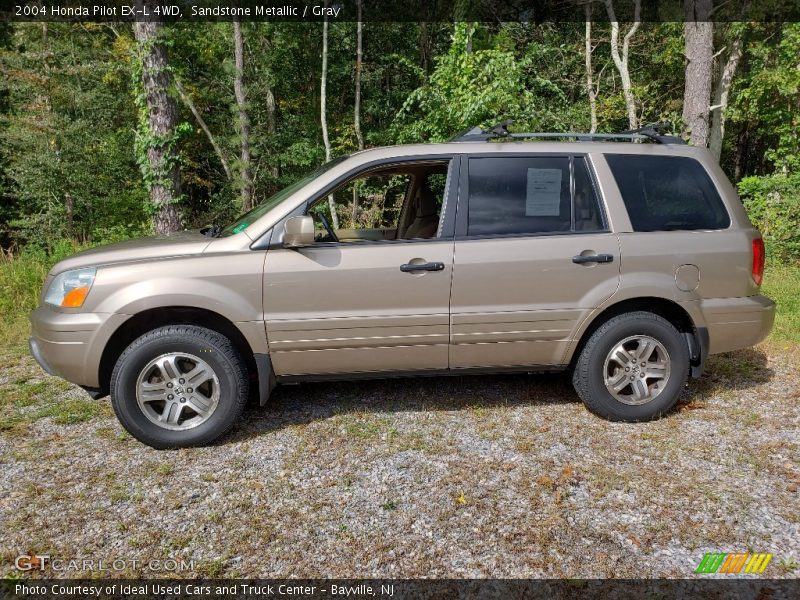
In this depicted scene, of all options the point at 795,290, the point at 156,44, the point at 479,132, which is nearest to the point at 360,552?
the point at 479,132

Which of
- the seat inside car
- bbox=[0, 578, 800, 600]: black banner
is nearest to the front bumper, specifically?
bbox=[0, 578, 800, 600]: black banner

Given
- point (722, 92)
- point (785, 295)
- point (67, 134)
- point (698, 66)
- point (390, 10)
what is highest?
point (390, 10)

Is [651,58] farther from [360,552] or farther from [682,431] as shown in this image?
[360,552]

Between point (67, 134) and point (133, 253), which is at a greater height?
point (67, 134)

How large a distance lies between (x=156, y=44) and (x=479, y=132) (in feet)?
23.5

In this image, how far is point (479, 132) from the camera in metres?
3.97

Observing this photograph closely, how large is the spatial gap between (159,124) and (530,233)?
7.77 metres

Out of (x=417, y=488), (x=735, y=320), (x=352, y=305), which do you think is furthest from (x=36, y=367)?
(x=735, y=320)

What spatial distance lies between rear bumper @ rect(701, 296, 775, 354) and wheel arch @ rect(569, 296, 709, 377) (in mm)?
92

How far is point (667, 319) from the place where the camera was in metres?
3.95

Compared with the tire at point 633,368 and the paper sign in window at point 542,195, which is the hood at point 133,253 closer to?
the paper sign in window at point 542,195

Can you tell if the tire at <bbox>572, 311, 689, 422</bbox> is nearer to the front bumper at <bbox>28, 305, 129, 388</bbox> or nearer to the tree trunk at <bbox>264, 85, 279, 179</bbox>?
the front bumper at <bbox>28, 305, 129, 388</bbox>

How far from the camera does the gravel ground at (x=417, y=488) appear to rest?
254 centimetres

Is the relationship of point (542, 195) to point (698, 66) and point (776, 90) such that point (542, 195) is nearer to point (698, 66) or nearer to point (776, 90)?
point (698, 66)
